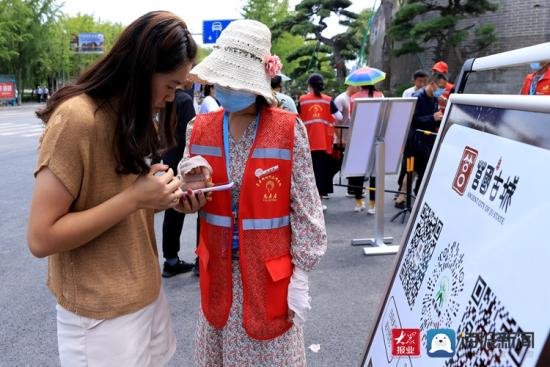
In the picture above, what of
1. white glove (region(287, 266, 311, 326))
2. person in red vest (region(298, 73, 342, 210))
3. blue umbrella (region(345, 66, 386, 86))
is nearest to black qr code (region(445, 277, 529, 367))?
white glove (region(287, 266, 311, 326))

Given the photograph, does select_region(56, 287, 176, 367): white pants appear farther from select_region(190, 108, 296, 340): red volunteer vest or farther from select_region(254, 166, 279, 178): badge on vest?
select_region(254, 166, 279, 178): badge on vest

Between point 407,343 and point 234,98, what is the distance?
0.95 m

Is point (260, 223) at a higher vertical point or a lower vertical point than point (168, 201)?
lower

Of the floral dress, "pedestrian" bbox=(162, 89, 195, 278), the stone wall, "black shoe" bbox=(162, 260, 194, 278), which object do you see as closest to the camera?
the floral dress

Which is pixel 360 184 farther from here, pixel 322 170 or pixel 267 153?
pixel 267 153

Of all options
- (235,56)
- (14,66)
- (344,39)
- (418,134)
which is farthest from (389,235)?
(14,66)

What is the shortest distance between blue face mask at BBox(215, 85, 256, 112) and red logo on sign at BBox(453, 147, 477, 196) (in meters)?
0.74

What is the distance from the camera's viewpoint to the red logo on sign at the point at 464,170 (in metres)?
1.10

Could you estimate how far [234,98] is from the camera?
1.61 metres

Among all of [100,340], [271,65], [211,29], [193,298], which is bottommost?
[193,298]

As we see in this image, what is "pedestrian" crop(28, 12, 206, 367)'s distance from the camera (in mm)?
1211

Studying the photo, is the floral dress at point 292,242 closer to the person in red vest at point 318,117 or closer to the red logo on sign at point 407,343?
the red logo on sign at point 407,343

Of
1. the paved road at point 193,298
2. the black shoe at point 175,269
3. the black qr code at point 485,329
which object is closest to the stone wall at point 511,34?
the paved road at point 193,298

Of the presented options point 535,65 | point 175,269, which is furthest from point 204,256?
point 175,269
